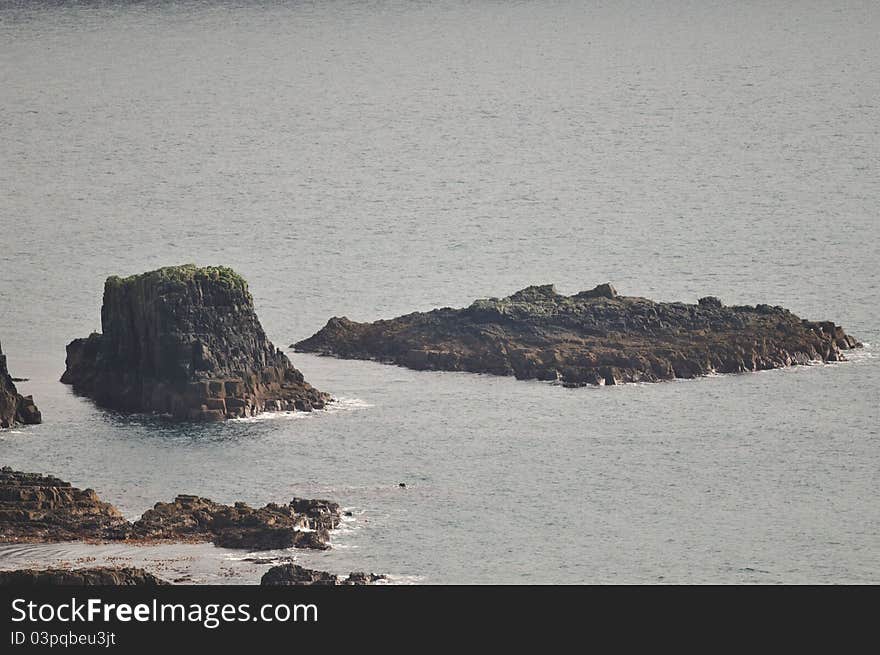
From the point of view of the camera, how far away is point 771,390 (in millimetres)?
171125

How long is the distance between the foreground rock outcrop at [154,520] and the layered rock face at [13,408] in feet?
75.4

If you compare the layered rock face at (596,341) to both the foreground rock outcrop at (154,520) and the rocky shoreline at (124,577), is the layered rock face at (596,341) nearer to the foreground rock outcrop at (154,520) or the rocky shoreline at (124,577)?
the foreground rock outcrop at (154,520)

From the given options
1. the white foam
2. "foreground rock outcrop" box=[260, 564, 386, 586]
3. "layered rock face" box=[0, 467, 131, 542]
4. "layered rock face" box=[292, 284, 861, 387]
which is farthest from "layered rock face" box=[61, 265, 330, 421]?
"foreground rock outcrop" box=[260, 564, 386, 586]

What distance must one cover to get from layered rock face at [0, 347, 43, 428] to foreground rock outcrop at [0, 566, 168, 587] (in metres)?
42.5

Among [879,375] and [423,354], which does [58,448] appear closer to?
[423,354]

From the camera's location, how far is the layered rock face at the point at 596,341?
172125mm

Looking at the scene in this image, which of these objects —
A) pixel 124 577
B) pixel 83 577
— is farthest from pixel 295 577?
pixel 83 577

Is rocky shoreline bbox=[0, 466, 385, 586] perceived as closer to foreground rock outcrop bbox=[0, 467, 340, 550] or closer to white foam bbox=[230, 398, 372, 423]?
foreground rock outcrop bbox=[0, 467, 340, 550]

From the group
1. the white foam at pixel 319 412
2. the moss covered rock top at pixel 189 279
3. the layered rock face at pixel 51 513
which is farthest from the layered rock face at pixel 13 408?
the layered rock face at pixel 51 513

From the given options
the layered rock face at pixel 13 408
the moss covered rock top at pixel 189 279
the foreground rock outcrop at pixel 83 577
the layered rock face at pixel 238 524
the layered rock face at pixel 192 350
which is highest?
the moss covered rock top at pixel 189 279

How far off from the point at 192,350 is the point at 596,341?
29.2 m

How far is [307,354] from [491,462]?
102 ft

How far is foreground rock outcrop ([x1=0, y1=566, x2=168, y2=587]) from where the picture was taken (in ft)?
365

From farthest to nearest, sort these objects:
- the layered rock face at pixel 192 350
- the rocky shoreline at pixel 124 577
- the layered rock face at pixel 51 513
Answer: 1. the layered rock face at pixel 192 350
2. the layered rock face at pixel 51 513
3. the rocky shoreline at pixel 124 577
